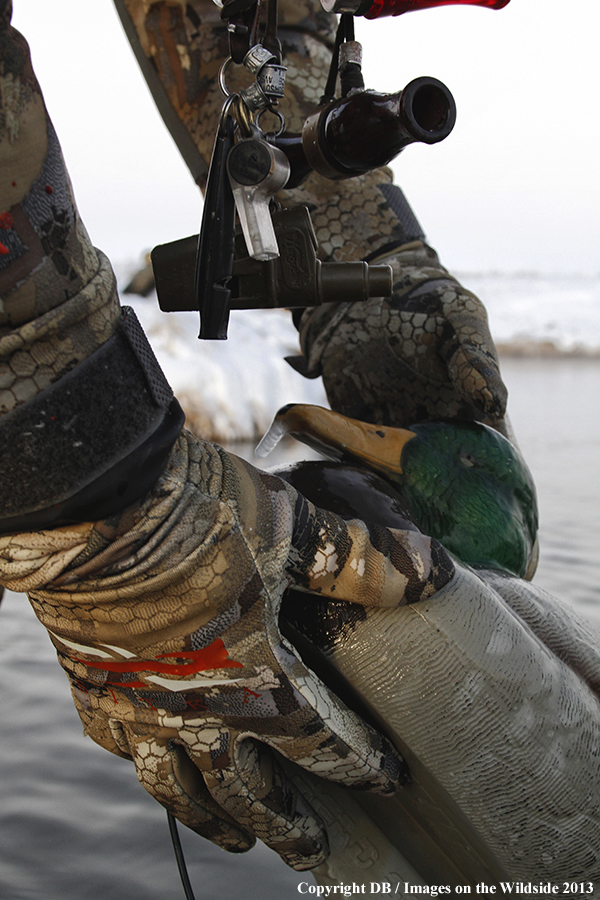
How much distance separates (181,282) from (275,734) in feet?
1.43

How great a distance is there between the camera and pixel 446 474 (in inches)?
42.5

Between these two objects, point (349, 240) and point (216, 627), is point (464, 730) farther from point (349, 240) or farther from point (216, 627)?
point (349, 240)

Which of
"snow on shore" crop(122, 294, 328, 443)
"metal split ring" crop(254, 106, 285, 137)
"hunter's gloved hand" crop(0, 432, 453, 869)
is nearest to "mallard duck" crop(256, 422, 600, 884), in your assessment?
"hunter's gloved hand" crop(0, 432, 453, 869)

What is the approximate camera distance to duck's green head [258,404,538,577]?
106cm

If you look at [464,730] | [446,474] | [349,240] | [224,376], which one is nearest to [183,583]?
[464,730]

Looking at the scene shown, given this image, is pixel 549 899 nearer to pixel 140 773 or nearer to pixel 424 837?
pixel 424 837

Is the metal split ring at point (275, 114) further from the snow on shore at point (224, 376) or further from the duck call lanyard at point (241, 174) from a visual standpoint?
the snow on shore at point (224, 376)

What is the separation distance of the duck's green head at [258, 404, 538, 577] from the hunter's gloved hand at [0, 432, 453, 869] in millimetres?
216

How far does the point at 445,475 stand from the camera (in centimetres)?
108

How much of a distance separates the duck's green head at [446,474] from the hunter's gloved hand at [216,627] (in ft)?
0.71

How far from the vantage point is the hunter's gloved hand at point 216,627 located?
0.65 m

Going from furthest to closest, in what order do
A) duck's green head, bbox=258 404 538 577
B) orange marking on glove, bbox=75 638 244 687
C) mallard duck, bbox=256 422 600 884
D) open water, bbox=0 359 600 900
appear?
open water, bbox=0 359 600 900
duck's green head, bbox=258 404 538 577
mallard duck, bbox=256 422 600 884
orange marking on glove, bbox=75 638 244 687

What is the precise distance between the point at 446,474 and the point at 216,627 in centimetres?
49

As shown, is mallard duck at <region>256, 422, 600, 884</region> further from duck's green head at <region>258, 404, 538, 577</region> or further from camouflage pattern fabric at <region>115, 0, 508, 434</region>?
camouflage pattern fabric at <region>115, 0, 508, 434</region>
